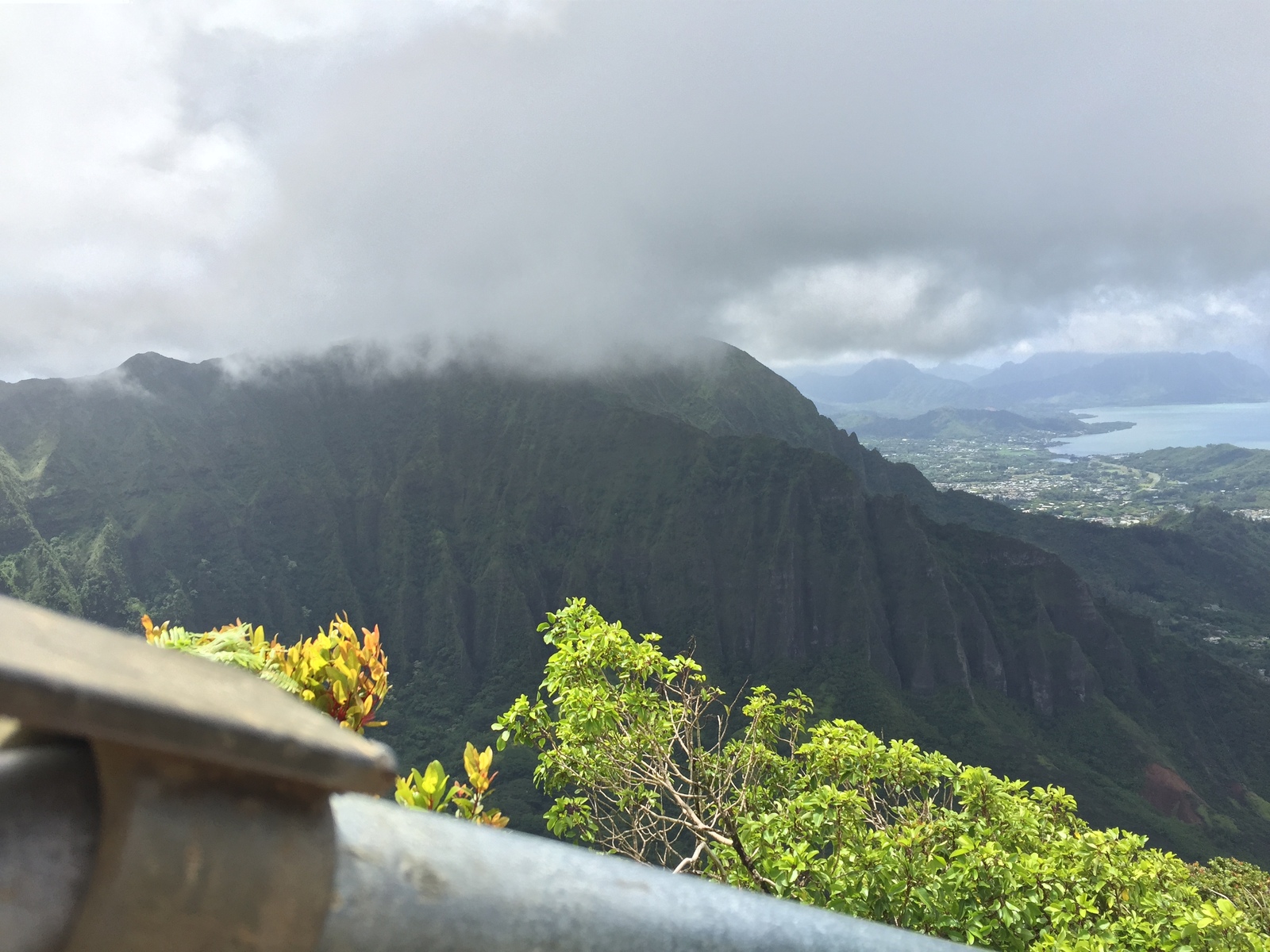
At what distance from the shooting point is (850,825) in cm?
688

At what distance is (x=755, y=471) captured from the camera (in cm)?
11188

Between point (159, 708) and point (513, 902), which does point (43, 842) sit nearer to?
point (159, 708)

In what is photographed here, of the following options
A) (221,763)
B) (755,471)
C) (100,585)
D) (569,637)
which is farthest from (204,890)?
(100,585)

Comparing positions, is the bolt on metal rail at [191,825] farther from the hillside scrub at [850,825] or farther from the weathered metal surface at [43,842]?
the hillside scrub at [850,825]

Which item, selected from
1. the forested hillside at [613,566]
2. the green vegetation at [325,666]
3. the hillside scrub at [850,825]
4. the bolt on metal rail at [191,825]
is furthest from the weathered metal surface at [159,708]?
the forested hillside at [613,566]

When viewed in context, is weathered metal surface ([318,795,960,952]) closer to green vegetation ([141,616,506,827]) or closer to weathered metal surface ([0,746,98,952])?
weathered metal surface ([0,746,98,952])

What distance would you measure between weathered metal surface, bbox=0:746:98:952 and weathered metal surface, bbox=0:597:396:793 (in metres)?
0.06

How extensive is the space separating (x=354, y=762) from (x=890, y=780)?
28.3 feet

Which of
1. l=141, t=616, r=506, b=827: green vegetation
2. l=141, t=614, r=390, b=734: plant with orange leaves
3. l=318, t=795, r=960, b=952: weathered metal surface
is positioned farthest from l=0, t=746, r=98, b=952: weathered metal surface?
l=141, t=614, r=390, b=734: plant with orange leaves

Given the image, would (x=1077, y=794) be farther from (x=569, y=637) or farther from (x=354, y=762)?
(x=354, y=762)

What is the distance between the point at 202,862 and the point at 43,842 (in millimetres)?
153

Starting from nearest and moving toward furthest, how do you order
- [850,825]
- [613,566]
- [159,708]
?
[159,708], [850,825], [613,566]

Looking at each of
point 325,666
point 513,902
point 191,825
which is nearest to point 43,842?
point 191,825

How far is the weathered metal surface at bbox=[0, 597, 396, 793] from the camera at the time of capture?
612 millimetres
